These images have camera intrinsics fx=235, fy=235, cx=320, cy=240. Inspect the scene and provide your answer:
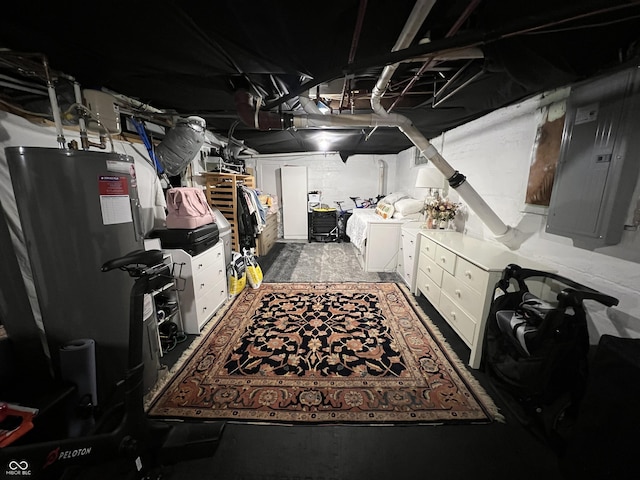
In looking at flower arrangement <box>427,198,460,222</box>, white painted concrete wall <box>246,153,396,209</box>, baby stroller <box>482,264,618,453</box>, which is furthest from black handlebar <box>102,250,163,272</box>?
white painted concrete wall <box>246,153,396,209</box>

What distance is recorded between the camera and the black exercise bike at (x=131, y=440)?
96 centimetres

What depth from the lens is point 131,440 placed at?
1.08m

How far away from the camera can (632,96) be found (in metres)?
1.19

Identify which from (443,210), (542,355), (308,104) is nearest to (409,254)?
(443,210)

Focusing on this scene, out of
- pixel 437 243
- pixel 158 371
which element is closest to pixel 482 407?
pixel 437 243

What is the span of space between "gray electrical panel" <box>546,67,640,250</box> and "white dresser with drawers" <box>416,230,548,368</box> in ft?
1.38

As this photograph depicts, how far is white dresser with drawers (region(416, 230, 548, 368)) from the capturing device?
171cm

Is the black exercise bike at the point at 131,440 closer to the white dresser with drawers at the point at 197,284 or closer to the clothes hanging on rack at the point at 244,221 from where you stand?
the white dresser with drawers at the point at 197,284

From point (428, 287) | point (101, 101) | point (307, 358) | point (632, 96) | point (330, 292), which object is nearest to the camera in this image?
point (632, 96)

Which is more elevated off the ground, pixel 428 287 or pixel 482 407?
pixel 428 287

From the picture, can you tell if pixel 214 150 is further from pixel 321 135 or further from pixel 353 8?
pixel 353 8

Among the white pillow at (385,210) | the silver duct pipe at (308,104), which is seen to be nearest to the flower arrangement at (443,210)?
the white pillow at (385,210)

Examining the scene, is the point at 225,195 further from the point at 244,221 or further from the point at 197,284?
the point at 197,284

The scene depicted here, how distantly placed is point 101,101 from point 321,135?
2.41m
